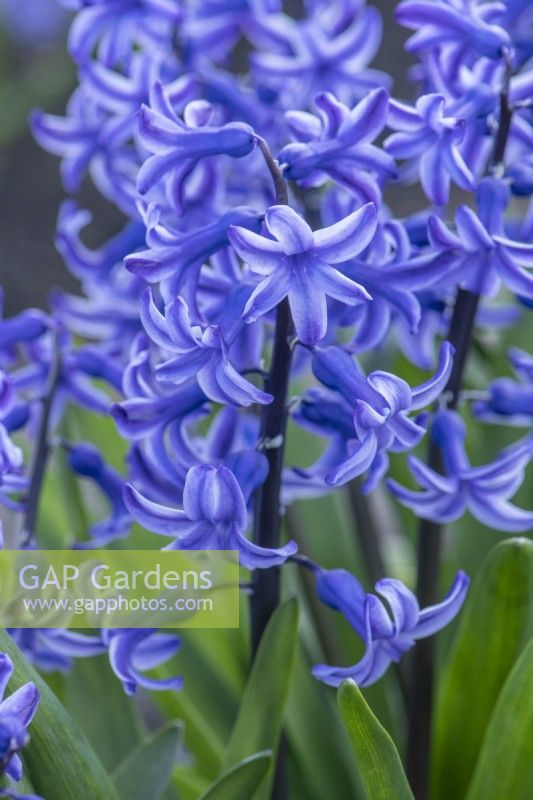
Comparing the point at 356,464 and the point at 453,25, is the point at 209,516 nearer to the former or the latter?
the point at 356,464

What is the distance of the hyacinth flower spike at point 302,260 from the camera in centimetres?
73

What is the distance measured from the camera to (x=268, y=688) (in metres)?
0.94

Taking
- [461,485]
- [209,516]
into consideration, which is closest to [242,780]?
[209,516]

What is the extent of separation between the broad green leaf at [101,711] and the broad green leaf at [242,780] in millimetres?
309

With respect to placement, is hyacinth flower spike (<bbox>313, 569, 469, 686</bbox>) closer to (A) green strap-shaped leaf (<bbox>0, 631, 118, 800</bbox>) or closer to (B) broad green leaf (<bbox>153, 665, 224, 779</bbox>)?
(A) green strap-shaped leaf (<bbox>0, 631, 118, 800</bbox>)

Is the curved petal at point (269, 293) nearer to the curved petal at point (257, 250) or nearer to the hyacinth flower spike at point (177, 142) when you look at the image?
the curved petal at point (257, 250)

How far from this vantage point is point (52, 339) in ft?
3.57

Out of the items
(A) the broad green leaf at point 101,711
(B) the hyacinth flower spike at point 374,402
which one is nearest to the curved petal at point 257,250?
(B) the hyacinth flower spike at point 374,402

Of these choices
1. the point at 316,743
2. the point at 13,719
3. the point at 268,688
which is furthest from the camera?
the point at 316,743

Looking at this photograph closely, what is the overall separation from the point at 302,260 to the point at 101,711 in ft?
1.93

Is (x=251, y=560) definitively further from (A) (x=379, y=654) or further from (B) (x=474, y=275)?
(B) (x=474, y=275)

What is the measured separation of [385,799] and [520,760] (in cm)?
17

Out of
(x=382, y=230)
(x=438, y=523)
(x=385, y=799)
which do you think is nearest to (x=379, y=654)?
(x=385, y=799)

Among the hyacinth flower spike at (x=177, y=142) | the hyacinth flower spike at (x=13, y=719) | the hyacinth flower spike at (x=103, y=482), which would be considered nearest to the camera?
the hyacinth flower spike at (x=13, y=719)
